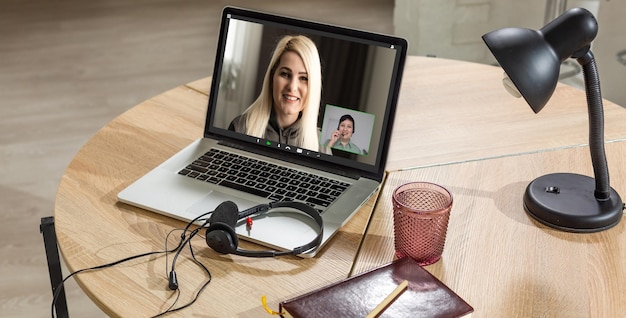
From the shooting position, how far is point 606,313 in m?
1.02

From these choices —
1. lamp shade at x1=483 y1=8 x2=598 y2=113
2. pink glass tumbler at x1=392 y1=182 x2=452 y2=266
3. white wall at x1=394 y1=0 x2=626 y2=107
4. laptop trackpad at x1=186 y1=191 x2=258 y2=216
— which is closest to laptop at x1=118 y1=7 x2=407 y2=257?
laptop trackpad at x1=186 y1=191 x2=258 y2=216

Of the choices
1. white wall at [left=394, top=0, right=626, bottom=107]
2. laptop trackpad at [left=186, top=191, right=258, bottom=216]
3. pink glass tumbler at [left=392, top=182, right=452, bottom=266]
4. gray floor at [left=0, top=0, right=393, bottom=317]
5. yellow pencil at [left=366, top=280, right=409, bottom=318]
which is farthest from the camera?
white wall at [left=394, top=0, right=626, bottom=107]

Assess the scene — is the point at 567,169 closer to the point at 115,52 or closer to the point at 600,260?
the point at 600,260

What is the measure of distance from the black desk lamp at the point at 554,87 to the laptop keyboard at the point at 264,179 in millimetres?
322

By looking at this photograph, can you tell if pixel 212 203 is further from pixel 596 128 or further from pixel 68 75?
pixel 68 75

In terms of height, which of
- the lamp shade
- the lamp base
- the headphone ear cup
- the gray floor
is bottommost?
the gray floor

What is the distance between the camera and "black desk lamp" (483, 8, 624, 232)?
41.8 inches

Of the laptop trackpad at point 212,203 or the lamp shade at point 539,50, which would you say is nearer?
the lamp shade at point 539,50

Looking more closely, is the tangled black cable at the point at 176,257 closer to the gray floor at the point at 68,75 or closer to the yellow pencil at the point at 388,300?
the yellow pencil at the point at 388,300

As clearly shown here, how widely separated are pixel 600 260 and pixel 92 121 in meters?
2.31

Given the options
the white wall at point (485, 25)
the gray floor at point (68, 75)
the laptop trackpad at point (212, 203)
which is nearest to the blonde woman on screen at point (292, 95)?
the laptop trackpad at point (212, 203)

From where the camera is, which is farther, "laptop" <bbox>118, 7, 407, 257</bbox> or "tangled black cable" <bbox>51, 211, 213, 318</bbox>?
"laptop" <bbox>118, 7, 407, 257</bbox>

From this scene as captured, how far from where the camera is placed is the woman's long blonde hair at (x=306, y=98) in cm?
133

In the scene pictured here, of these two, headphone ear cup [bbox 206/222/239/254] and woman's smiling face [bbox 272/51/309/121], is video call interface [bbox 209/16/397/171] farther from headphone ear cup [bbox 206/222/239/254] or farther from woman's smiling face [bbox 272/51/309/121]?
headphone ear cup [bbox 206/222/239/254]
